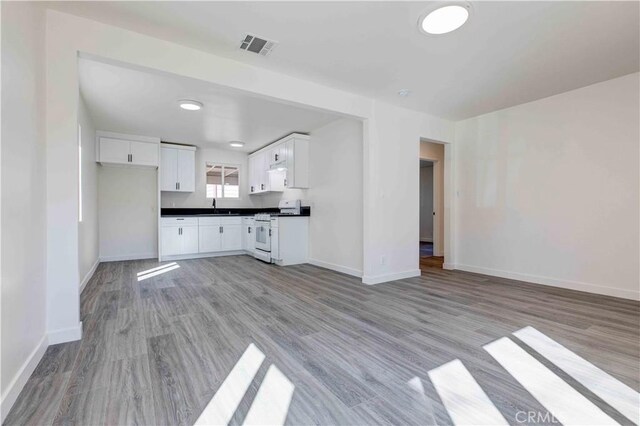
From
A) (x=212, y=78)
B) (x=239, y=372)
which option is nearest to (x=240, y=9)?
(x=212, y=78)

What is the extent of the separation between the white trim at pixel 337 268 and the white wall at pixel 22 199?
3.44 m

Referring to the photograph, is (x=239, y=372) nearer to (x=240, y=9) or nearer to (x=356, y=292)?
(x=356, y=292)

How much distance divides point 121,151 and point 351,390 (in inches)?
234

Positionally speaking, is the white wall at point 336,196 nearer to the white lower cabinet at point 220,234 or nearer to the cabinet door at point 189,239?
A: the white lower cabinet at point 220,234

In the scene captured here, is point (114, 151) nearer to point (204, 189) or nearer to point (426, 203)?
point (204, 189)

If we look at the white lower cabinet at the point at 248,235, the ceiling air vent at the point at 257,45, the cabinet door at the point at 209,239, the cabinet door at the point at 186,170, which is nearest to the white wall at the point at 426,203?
the white lower cabinet at the point at 248,235

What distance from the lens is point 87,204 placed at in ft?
13.5

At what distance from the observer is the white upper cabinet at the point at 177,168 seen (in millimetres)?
6062

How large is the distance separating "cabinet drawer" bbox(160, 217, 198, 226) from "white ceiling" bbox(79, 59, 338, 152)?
1.63 meters

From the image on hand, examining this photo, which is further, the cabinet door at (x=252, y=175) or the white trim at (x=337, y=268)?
the cabinet door at (x=252, y=175)

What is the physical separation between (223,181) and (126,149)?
7.09 feet

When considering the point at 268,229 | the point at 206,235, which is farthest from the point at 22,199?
the point at 206,235

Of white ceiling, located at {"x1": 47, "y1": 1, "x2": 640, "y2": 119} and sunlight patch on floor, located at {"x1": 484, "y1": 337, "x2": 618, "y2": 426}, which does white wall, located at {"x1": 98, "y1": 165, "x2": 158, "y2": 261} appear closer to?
white ceiling, located at {"x1": 47, "y1": 1, "x2": 640, "y2": 119}

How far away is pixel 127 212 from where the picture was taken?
5.98m
